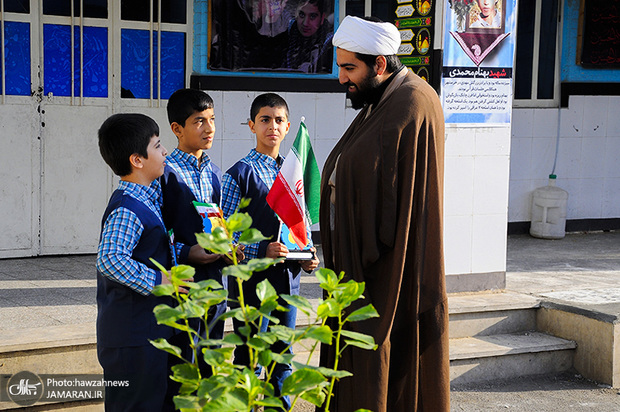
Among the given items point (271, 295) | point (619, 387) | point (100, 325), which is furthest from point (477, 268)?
point (271, 295)

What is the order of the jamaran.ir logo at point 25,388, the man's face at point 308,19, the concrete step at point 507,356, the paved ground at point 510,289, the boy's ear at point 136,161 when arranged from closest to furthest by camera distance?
the boy's ear at point 136,161
the jamaran.ir logo at point 25,388
the paved ground at point 510,289
the concrete step at point 507,356
the man's face at point 308,19

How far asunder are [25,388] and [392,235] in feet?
7.11

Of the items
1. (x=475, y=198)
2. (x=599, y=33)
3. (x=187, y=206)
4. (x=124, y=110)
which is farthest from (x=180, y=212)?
(x=599, y=33)

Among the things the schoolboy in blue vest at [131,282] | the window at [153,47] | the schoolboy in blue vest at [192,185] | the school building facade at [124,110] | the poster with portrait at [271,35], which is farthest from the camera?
the poster with portrait at [271,35]

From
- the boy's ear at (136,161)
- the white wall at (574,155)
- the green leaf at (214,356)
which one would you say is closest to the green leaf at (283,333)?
the green leaf at (214,356)

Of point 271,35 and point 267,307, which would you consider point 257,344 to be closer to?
point 267,307

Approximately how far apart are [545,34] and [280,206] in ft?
20.2

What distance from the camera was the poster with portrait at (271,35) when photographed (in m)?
7.32

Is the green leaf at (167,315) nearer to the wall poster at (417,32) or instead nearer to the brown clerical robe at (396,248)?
the brown clerical robe at (396,248)

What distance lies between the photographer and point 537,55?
909 cm

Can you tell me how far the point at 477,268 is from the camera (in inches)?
248

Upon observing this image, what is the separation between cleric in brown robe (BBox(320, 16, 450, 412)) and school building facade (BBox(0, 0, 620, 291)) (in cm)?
253

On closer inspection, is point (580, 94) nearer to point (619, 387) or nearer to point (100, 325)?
point (619, 387)

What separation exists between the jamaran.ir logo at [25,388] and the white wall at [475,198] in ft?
10.3
